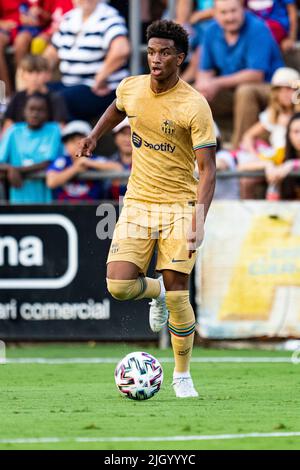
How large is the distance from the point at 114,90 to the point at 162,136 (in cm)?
571

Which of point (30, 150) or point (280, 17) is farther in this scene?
point (280, 17)

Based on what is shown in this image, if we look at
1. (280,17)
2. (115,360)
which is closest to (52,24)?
(280,17)

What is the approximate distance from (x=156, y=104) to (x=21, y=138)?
5266 mm

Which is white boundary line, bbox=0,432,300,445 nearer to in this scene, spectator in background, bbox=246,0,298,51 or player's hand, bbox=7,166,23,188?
player's hand, bbox=7,166,23,188

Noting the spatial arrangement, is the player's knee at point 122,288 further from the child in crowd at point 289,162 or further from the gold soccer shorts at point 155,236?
the child in crowd at point 289,162

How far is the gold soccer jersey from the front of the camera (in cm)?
830

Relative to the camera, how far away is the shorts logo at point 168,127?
834 centimetres

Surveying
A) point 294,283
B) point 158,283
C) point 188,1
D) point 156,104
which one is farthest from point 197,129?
point 188,1

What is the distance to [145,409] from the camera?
781cm

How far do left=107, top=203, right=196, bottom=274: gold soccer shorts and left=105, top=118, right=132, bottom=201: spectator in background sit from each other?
446 centimetres

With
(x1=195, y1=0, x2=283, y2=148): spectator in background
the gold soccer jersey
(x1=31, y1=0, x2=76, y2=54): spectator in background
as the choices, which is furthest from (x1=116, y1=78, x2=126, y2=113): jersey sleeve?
(x1=31, y1=0, x2=76, y2=54): spectator in background

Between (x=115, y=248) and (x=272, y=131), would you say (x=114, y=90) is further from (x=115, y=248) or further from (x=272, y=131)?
(x=115, y=248)

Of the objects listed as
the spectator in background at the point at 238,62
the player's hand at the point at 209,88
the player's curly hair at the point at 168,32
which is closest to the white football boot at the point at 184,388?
the player's curly hair at the point at 168,32

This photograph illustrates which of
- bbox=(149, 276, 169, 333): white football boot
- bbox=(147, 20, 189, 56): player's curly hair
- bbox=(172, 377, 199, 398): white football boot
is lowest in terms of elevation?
bbox=(172, 377, 199, 398): white football boot
